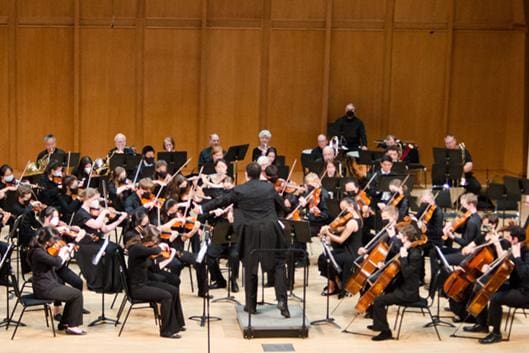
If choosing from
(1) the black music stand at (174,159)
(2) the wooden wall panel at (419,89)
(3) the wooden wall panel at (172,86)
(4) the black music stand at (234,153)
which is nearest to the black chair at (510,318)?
(4) the black music stand at (234,153)

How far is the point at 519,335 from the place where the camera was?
10.1 metres

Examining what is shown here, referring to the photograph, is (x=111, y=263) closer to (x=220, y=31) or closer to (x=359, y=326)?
(x=359, y=326)

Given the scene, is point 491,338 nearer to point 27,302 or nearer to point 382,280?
point 382,280

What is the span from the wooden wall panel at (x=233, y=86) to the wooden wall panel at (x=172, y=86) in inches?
11.2

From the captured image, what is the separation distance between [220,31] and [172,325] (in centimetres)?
988

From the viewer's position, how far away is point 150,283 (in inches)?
387

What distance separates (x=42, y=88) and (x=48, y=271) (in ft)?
31.7

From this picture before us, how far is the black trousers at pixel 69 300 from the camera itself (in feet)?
31.2

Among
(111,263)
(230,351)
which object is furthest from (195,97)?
(230,351)

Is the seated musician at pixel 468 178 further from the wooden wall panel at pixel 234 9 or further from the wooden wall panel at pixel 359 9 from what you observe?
the wooden wall panel at pixel 234 9

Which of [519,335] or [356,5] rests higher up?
[356,5]

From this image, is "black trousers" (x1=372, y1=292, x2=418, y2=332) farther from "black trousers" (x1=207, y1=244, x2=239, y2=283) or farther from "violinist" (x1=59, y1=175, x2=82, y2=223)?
"violinist" (x1=59, y1=175, x2=82, y2=223)

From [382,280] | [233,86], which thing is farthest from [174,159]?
[382,280]

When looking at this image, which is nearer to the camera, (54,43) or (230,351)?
(230,351)
